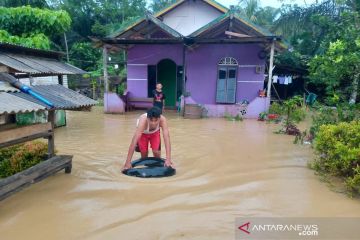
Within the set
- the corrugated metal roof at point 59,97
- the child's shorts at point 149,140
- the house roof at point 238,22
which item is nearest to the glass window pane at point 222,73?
the house roof at point 238,22

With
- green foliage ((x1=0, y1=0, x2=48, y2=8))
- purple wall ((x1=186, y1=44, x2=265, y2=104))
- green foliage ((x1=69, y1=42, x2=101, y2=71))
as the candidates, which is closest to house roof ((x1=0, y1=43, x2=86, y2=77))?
purple wall ((x1=186, y1=44, x2=265, y2=104))

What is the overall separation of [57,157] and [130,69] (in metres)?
9.83

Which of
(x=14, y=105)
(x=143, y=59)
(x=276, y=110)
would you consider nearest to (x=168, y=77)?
(x=143, y=59)

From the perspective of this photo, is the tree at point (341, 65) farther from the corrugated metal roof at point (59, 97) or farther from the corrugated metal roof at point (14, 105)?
the corrugated metal roof at point (14, 105)

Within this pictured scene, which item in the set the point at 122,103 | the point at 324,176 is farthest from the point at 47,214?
the point at 122,103

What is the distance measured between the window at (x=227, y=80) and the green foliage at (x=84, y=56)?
1214 cm

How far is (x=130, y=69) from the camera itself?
1507 centimetres

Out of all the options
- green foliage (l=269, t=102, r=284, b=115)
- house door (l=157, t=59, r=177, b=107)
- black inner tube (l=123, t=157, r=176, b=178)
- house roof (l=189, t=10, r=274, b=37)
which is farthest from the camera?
house door (l=157, t=59, r=177, b=107)

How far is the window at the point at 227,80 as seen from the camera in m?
14.1

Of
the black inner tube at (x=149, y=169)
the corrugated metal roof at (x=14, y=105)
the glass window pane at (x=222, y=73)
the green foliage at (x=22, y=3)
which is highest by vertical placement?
the green foliage at (x=22, y=3)

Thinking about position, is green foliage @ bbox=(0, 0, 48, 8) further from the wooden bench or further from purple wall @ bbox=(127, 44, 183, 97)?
the wooden bench

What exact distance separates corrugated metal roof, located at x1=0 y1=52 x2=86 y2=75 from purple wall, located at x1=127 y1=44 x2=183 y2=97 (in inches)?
300

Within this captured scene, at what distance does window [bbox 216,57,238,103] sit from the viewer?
46.4ft

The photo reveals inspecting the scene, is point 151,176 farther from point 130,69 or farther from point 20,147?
point 130,69
